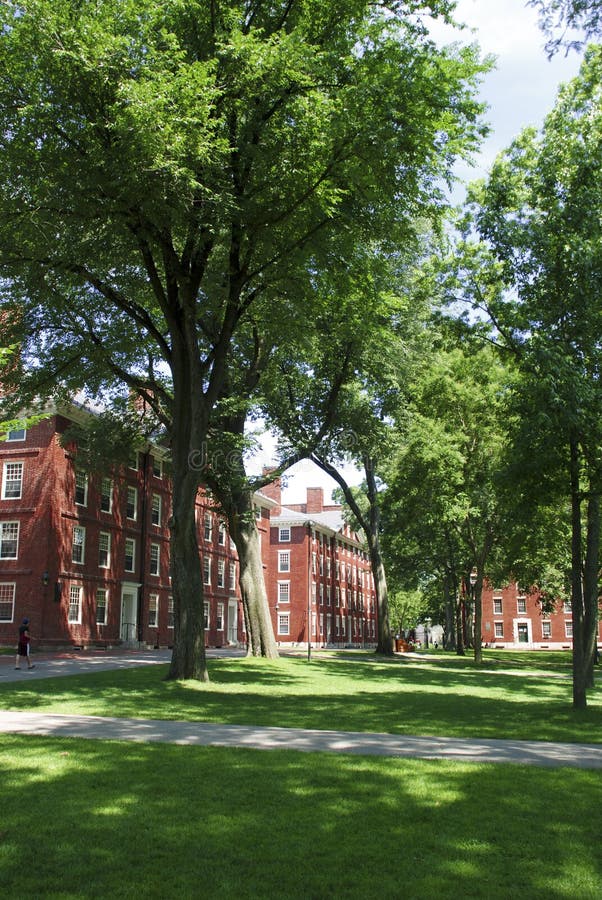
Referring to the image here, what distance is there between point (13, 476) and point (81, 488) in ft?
10.9

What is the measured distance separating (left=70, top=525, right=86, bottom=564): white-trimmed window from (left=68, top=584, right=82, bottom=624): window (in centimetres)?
127

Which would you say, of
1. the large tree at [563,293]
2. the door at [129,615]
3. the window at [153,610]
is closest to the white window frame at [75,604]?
the door at [129,615]

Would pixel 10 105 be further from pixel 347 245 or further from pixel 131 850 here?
pixel 131 850

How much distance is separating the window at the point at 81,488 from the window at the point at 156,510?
23.6ft

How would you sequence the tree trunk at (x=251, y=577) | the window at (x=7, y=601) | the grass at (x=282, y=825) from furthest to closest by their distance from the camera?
the window at (x=7, y=601), the tree trunk at (x=251, y=577), the grass at (x=282, y=825)

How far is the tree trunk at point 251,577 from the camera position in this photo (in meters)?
28.0

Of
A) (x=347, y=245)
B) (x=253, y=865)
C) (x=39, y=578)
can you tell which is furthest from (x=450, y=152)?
(x=39, y=578)

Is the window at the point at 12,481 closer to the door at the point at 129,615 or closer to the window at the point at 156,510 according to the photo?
the door at the point at 129,615

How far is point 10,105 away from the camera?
1517 centimetres

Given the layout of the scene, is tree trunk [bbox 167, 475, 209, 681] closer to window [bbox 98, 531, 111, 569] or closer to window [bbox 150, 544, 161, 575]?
window [bbox 98, 531, 111, 569]

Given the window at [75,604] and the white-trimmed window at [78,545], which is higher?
the white-trimmed window at [78,545]

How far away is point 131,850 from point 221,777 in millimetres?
2262

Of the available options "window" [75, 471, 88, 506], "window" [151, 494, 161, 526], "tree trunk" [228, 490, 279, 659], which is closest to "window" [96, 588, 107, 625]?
"window" [75, 471, 88, 506]

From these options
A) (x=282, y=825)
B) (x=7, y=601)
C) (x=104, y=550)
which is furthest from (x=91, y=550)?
(x=282, y=825)
